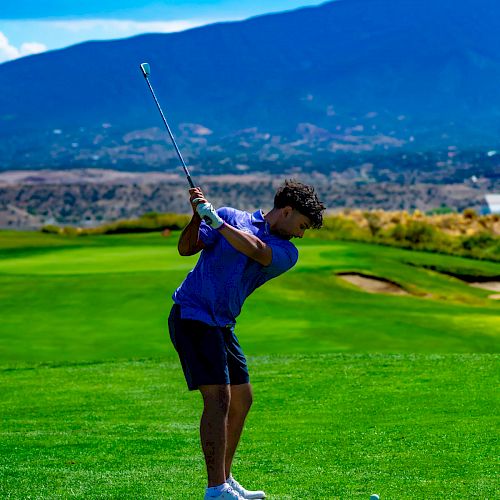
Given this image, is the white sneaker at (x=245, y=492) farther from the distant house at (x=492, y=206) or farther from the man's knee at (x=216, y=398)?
the distant house at (x=492, y=206)

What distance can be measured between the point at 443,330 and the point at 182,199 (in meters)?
113

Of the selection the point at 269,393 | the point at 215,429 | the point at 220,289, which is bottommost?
the point at 269,393

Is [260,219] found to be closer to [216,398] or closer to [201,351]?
[201,351]

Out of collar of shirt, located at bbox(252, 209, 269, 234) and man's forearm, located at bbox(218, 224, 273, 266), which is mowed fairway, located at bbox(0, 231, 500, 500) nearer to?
man's forearm, located at bbox(218, 224, 273, 266)

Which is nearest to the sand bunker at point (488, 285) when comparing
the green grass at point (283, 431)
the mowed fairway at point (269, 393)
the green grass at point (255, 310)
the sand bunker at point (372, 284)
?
the green grass at point (255, 310)

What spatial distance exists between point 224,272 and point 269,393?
456 centimetres

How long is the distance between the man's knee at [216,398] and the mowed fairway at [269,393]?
576mm

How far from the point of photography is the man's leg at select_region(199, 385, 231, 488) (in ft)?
20.7

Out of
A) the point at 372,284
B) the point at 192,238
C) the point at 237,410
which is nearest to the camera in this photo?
the point at 192,238

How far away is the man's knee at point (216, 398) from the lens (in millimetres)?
6414

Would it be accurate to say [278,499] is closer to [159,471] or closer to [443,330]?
[159,471]

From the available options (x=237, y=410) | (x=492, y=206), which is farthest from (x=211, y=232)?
(x=492, y=206)

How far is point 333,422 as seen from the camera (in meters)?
9.04

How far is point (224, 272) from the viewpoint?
6.41 m
